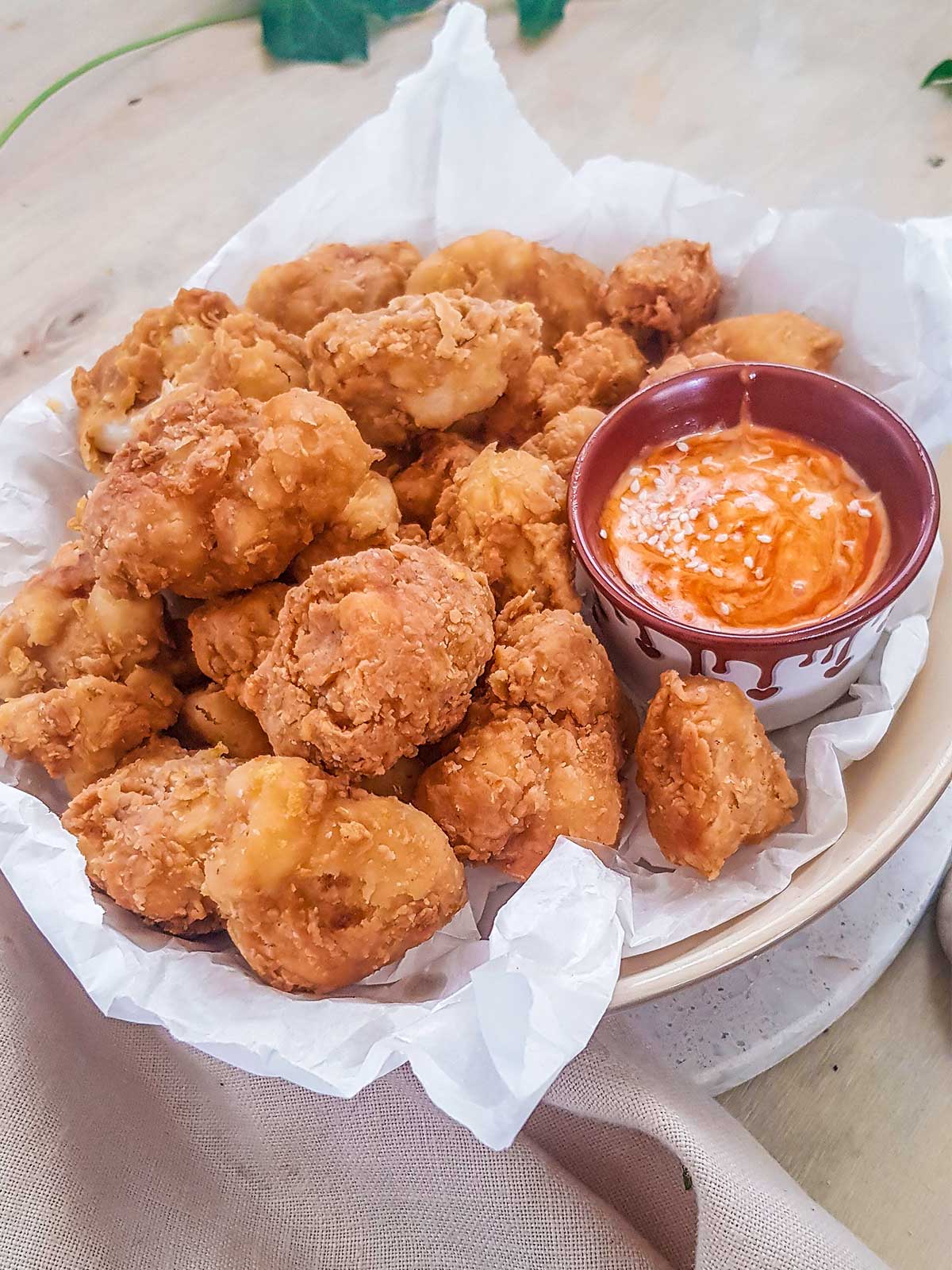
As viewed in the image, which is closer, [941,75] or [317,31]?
[941,75]

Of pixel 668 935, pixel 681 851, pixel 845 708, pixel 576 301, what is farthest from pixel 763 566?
pixel 576 301

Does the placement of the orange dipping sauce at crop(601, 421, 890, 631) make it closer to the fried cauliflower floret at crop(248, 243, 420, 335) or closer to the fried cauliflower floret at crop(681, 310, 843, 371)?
the fried cauliflower floret at crop(681, 310, 843, 371)

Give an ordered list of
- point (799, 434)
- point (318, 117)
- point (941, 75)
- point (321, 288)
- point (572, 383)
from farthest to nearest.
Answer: point (318, 117) → point (941, 75) → point (321, 288) → point (572, 383) → point (799, 434)

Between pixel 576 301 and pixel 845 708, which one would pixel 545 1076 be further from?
pixel 576 301

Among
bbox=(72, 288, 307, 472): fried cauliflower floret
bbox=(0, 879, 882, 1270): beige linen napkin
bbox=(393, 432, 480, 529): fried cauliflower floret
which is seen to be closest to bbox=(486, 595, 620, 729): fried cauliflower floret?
bbox=(393, 432, 480, 529): fried cauliflower floret

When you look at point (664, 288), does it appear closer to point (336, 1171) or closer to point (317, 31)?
point (336, 1171)

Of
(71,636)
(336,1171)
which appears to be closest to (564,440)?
(71,636)

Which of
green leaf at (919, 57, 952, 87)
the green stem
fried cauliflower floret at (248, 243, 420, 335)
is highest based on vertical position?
the green stem
